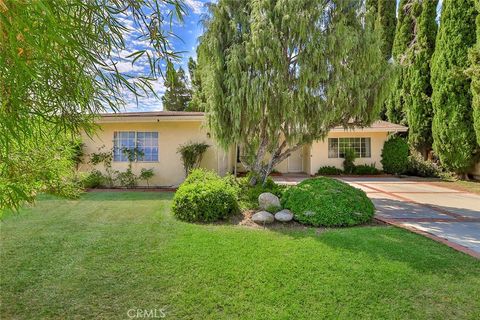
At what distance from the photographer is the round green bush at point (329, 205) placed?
6.87 m

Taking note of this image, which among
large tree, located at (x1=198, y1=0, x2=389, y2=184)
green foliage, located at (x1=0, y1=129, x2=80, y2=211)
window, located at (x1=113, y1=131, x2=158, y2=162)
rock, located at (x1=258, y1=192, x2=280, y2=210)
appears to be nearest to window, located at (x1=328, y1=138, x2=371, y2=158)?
large tree, located at (x1=198, y1=0, x2=389, y2=184)

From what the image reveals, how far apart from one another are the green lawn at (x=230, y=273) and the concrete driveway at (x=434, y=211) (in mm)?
767

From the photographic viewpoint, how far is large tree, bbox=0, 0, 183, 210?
1.08 m

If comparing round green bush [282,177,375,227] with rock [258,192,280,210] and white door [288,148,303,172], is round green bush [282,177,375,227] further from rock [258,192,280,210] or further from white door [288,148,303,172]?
white door [288,148,303,172]

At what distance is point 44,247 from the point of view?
541cm

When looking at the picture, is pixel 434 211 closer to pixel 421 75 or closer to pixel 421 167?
pixel 421 167

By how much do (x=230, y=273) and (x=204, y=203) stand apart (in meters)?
3.16

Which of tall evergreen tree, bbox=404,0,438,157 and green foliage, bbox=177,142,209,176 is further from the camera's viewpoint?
tall evergreen tree, bbox=404,0,438,157

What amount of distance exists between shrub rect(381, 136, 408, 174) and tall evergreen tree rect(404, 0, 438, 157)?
1.62m

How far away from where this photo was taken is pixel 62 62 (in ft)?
4.59

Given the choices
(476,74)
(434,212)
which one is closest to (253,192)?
(434,212)

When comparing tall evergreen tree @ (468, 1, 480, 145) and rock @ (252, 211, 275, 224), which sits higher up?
tall evergreen tree @ (468, 1, 480, 145)

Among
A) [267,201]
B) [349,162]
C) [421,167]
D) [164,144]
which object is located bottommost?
[267,201]

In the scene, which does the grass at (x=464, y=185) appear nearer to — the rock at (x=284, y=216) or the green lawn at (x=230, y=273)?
the green lawn at (x=230, y=273)
